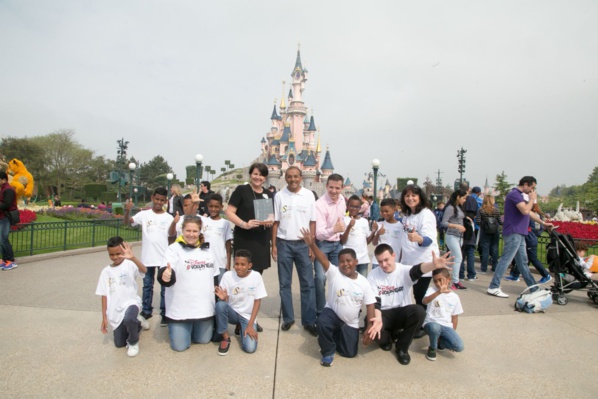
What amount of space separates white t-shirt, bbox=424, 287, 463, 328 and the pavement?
0.34 m

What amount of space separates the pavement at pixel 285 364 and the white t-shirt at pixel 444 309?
34 centimetres

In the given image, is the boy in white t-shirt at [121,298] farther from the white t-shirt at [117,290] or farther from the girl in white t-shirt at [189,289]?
the girl in white t-shirt at [189,289]

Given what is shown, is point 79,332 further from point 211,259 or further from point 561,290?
point 561,290

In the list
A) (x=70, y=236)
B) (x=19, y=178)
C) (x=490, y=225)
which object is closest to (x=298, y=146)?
(x=19, y=178)

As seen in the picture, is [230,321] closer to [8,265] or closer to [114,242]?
[114,242]

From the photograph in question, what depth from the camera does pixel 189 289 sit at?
11.4 ft

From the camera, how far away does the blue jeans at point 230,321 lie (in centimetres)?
338

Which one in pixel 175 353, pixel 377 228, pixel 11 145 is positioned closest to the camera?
pixel 175 353

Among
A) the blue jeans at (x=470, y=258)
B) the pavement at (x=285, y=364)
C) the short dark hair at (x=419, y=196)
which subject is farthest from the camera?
the blue jeans at (x=470, y=258)

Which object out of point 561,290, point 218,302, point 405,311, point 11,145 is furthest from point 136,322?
point 11,145

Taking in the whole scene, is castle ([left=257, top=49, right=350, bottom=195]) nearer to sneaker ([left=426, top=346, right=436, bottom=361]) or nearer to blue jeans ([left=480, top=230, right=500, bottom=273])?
blue jeans ([left=480, top=230, right=500, bottom=273])

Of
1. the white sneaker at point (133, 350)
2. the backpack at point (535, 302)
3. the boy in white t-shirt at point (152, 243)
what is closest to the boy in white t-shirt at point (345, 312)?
the white sneaker at point (133, 350)

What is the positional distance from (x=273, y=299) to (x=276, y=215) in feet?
6.30

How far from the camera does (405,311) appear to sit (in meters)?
3.35
